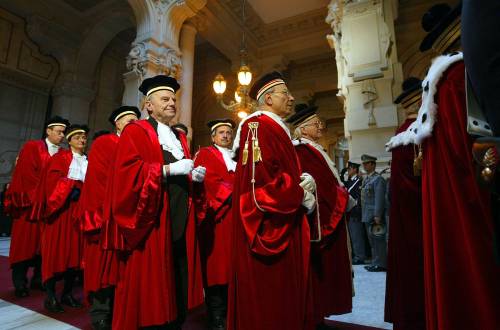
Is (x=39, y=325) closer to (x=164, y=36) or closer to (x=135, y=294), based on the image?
(x=135, y=294)

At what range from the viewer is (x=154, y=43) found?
6668 millimetres

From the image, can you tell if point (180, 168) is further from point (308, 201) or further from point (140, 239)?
point (308, 201)

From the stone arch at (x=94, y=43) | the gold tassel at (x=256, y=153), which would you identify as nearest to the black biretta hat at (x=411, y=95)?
the gold tassel at (x=256, y=153)

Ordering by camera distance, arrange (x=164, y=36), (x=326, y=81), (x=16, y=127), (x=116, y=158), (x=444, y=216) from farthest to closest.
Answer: (x=326, y=81) < (x=16, y=127) < (x=164, y=36) < (x=116, y=158) < (x=444, y=216)

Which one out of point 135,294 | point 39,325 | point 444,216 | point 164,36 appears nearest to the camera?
point 444,216

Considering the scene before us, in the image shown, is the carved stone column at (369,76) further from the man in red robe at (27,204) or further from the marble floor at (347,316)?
the man in red robe at (27,204)

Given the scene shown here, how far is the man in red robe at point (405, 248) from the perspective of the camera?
185 centimetres

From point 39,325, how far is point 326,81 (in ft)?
38.4

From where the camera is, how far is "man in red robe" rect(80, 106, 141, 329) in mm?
2092

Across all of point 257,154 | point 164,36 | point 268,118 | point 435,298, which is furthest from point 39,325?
point 164,36

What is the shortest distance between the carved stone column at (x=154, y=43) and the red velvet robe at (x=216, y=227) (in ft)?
15.0

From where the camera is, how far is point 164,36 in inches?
272

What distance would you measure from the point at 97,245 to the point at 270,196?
153 centimetres

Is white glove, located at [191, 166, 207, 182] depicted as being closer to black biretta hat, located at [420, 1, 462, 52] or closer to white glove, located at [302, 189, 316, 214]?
white glove, located at [302, 189, 316, 214]
